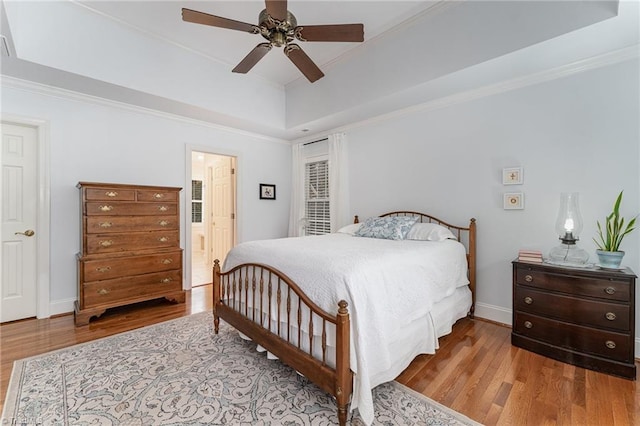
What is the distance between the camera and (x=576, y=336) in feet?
7.33

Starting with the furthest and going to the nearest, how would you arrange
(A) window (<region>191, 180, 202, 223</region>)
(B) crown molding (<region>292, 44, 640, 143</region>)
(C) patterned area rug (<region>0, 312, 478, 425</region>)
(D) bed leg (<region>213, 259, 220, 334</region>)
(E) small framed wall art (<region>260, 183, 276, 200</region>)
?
(A) window (<region>191, 180, 202, 223</region>), (E) small framed wall art (<region>260, 183, 276, 200</region>), (D) bed leg (<region>213, 259, 220, 334</region>), (B) crown molding (<region>292, 44, 640, 143</region>), (C) patterned area rug (<region>0, 312, 478, 425</region>)

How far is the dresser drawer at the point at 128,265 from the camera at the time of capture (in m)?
3.04

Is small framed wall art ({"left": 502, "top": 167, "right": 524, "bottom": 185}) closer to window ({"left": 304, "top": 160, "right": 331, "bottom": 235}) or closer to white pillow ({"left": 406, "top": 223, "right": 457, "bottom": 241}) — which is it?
white pillow ({"left": 406, "top": 223, "right": 457, "bottom": 241})

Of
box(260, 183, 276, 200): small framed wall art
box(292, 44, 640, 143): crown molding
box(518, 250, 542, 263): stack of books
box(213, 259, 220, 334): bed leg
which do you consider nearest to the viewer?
box(292, 44, 640, 143): crown molding

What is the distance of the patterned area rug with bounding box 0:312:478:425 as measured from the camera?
5.44 feet

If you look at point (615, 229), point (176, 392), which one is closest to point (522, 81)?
point (615, 229)

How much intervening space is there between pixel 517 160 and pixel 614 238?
3.42ft

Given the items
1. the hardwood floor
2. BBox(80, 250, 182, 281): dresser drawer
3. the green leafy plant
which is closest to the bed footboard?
the hardwood floor

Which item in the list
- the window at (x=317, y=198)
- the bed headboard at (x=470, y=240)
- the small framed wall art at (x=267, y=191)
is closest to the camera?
the bed headboard at (x=470, y=240)

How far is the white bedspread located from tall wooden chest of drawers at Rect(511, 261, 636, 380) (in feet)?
2.21

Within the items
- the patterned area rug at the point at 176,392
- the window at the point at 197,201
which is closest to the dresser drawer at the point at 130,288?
the patterned area rug at the point at 176,392

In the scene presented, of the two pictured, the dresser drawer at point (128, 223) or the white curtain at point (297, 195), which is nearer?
the dresser drawer at point (128, 223)

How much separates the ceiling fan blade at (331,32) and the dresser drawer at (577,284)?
2.46 m

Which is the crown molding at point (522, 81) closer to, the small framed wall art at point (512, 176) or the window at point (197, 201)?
the small framed wall art at point (512, 176)
